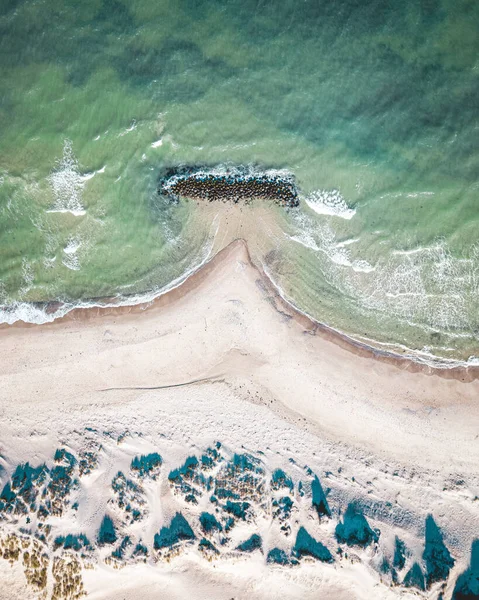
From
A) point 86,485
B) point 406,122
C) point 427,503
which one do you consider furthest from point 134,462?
point 406,122

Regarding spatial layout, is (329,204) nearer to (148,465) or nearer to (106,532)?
(148,465)

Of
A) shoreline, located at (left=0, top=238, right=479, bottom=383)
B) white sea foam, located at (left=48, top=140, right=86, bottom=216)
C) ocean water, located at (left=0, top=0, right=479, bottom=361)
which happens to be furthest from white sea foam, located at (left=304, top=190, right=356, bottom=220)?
white sea foam, located at (left=48, top=140, right=86, bottom=216)

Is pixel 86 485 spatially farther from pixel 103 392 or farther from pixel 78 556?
pixel 103 392

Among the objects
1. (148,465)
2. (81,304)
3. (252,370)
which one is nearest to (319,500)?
(252,370)

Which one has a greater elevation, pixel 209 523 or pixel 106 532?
pixel 209 523

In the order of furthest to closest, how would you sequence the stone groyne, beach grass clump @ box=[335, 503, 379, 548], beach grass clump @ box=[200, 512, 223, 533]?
the stone groyne → beach grass clump @ box=[200, 512, 223, 533] → beach grass clump @ box=[335, 503, 379, 548]

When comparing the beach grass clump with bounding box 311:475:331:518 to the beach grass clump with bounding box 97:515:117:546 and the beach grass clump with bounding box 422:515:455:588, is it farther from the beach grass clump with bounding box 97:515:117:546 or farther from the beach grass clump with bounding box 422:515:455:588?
the beach grass clump with bounding box 97:515:117:546
